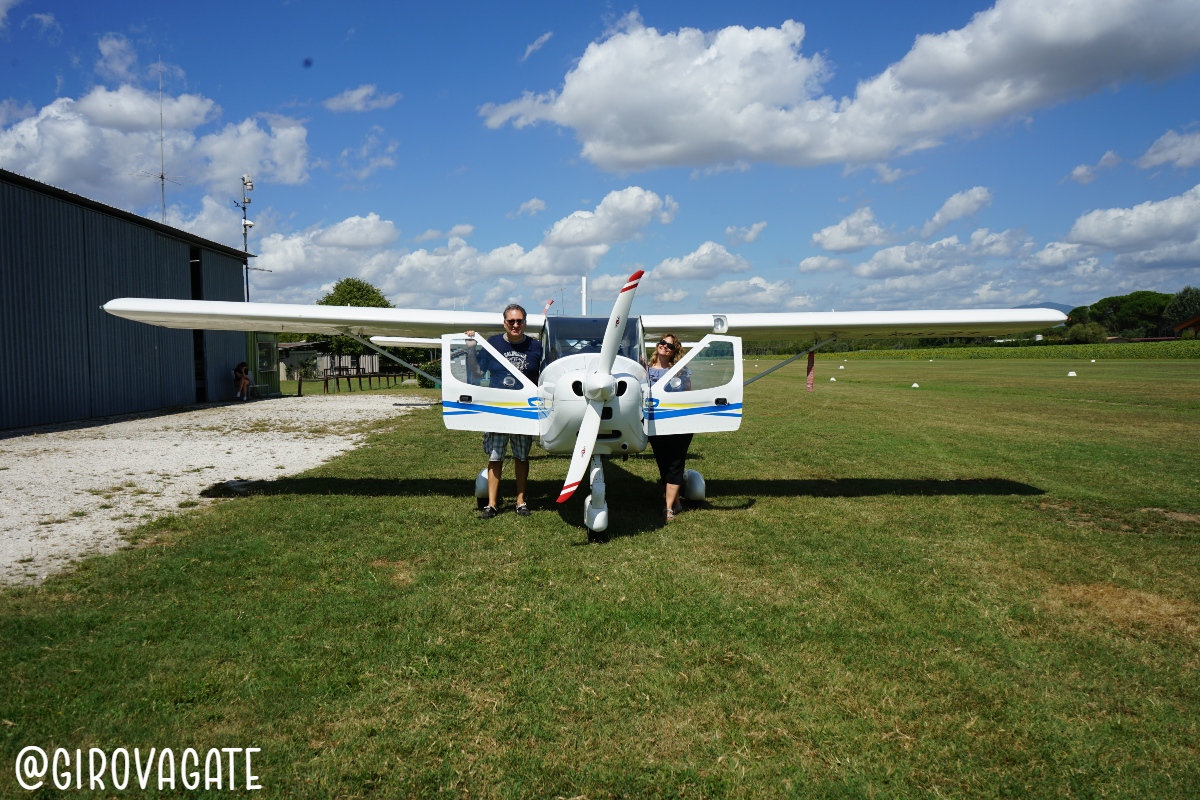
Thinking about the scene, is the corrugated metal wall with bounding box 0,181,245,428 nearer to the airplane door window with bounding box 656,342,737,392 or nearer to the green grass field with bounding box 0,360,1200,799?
the green grass field with bounding box 0,360,1200,799

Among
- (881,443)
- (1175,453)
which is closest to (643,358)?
(881,443)

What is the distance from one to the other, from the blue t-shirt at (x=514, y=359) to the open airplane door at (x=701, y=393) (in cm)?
134

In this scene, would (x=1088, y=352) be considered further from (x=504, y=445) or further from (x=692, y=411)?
(x=504, y=445)

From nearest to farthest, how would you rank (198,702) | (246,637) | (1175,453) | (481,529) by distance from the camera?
(198,702) < (246,637) < (481,529) < (1175,453)

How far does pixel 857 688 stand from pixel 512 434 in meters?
4.43

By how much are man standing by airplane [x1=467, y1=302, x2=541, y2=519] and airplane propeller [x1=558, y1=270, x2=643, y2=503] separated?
1384 millimetres

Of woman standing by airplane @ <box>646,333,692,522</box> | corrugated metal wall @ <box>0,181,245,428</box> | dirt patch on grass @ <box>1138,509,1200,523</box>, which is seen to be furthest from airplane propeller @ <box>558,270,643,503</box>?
corrugated metal wall @ <box>0,181,245,428</box>

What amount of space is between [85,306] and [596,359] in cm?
1640

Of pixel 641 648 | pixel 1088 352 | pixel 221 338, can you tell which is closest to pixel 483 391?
pixel 641 648

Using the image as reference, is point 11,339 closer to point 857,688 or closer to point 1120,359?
point 857,688

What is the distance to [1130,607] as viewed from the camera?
4.60 metres

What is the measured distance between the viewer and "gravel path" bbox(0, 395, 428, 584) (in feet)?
19.7

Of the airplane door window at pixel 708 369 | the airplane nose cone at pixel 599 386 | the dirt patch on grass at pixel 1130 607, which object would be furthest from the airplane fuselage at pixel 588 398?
the dirt patch on grass at pixel 1130 607

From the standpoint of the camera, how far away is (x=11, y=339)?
45.7 ft
